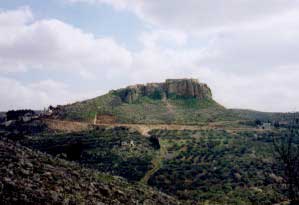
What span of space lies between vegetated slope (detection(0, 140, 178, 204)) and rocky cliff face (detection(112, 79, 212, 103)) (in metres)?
116

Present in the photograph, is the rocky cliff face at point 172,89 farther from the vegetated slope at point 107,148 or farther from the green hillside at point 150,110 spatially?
the vegetated slope at point 107,148

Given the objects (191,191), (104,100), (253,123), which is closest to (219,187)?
(191,191)

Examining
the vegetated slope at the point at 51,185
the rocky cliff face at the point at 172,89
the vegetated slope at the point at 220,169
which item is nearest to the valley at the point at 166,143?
the vegetated slope at the point at 220,169

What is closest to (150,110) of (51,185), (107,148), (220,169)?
(107,148)

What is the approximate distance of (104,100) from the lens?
13200cm

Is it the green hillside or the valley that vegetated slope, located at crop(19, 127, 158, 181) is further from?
the green hillside

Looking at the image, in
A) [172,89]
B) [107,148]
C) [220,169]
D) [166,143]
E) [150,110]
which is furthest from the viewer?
[172,89]

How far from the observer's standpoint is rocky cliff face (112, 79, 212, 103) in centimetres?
14600

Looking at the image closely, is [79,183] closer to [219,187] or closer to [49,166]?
[49,166]

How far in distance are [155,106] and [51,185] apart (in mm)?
116415

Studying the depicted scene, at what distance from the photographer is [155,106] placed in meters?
136

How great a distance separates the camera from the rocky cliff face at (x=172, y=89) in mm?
146000

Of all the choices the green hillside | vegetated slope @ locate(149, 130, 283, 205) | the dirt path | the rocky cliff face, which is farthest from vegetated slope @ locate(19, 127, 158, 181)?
the rocky cliff face

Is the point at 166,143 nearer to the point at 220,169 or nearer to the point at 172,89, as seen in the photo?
the point at 220,169
